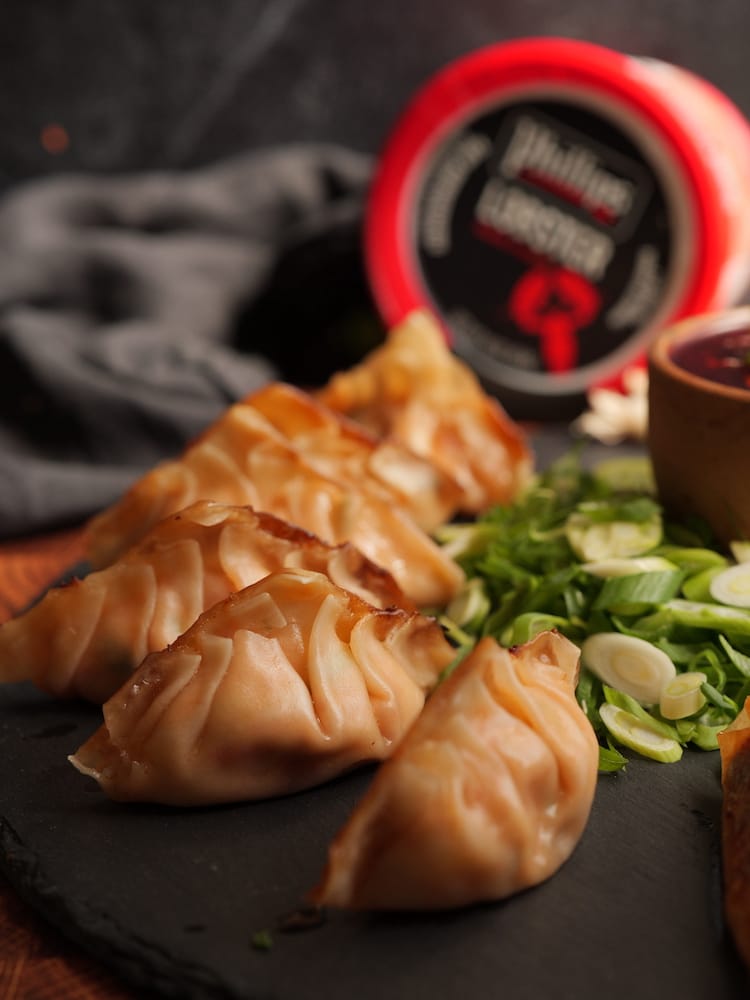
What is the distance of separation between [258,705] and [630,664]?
0.76 metres

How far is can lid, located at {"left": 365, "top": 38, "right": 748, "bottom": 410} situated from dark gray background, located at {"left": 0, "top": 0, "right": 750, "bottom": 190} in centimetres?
70

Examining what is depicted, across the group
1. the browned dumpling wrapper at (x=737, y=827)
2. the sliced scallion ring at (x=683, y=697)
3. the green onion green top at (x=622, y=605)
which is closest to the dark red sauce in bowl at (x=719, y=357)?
the green onion green top at (x=622, y=605)

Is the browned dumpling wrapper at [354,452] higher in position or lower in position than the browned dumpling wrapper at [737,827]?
lower

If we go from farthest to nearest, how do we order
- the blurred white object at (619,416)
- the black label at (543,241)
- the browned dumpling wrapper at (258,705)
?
the black label at (543,241)
the blurred white object at (619,416)
the browned dumpling wrapper at (258,705)

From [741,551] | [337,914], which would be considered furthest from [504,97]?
[337,914]

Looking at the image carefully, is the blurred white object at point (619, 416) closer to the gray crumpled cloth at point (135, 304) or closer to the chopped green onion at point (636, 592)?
the gray crumpled cloth at point (135, 304)

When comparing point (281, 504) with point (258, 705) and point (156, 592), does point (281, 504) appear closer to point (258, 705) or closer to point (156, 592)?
point (156, 592)

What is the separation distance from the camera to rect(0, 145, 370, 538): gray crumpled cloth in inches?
149

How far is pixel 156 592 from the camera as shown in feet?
7.68

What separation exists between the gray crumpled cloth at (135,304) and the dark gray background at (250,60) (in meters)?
0.13

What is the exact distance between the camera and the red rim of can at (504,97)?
156 inches

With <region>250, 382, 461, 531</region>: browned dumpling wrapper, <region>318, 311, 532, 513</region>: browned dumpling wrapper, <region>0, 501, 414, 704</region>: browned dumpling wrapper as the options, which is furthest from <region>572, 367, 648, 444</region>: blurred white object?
<region>0, 501, 414, 704</region>: browned dumpling wrapper

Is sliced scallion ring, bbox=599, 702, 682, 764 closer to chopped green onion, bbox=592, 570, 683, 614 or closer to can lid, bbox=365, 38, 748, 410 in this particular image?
chopped green onion, bbox=592, 570, 683, 614

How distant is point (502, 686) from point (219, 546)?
714mm
